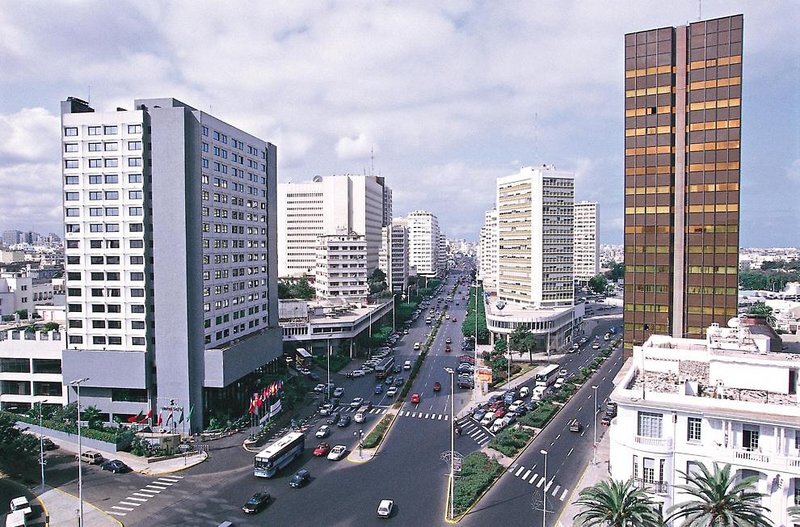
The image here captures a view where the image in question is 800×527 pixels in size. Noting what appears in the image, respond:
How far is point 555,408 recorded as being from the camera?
71.9 m

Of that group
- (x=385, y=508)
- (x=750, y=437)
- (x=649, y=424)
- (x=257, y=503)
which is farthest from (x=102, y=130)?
(x=750, y=437)

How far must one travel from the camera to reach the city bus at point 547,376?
8591cm

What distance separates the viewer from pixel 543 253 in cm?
11562

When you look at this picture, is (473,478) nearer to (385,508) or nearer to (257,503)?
(385,508)

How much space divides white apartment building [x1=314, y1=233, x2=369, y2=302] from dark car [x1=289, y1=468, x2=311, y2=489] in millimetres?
81399

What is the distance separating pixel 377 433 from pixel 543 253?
66387 millimetres

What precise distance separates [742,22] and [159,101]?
79.5 meters

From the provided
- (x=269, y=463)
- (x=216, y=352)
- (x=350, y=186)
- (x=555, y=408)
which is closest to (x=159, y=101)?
(x=216, y=352)

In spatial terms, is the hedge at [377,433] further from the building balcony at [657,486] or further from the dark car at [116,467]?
the building balcony at [657,486]

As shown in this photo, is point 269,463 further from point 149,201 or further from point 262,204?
point 262,204

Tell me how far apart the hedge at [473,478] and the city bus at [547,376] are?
3255 cm

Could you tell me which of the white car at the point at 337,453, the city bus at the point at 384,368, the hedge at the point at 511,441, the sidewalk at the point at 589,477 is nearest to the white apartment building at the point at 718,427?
the sidewalk at the point at 589,477

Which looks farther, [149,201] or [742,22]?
[742,22]

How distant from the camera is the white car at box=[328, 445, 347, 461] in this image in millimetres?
55000
